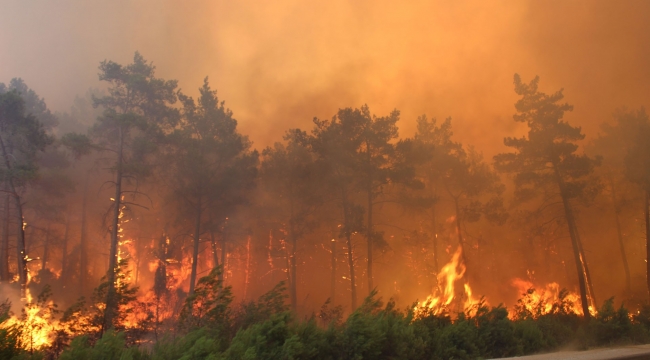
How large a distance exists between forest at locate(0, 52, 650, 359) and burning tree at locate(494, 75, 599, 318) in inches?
4.4

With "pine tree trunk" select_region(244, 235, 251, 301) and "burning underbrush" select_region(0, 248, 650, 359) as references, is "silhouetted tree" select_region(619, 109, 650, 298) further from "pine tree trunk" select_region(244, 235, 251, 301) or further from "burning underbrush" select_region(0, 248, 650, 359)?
"pine tree trunk" select_region(244, 235, 251, 301)

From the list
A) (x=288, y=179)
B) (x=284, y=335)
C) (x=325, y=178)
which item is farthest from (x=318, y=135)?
(x=284, y=335)

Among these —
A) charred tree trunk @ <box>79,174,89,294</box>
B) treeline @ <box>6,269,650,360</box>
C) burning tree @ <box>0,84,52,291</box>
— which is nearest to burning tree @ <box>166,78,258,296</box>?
burning tree @ <box>0,84,52,291</box>

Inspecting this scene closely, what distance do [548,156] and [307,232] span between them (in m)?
15.6

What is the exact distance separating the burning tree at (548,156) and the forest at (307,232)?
11 centimetres

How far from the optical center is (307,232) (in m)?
28.7

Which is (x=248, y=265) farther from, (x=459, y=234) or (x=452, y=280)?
(x=459, y=234)

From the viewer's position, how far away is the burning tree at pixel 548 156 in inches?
924

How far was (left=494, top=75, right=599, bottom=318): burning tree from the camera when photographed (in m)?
23.5

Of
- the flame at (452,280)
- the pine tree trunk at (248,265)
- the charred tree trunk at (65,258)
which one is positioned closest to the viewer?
the flame at (452,280)

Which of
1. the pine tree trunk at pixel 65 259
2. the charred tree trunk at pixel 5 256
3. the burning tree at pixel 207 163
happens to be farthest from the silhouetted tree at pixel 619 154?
the pine tree trunk at pixel 65 259

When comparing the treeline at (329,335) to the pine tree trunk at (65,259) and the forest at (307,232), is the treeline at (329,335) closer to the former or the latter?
the forest at (307,232)

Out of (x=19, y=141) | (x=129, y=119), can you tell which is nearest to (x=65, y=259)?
(x=19, y=141)

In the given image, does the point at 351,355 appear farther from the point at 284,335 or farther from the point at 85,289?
the point at 85,289
